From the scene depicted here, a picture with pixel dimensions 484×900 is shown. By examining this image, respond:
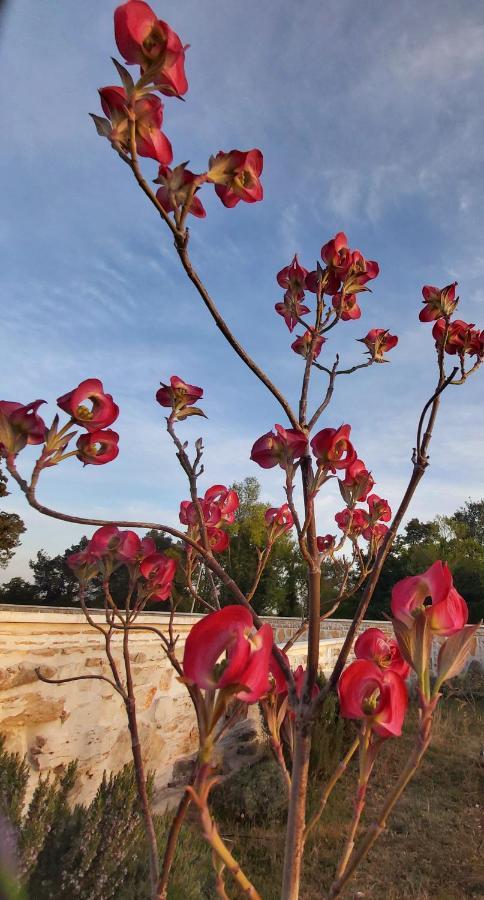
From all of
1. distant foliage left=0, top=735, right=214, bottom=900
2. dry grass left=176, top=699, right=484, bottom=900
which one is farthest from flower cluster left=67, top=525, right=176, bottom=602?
dry grass left=176, top=699, right=484, bottom=900

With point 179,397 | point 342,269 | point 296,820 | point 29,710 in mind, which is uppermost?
point 342,269

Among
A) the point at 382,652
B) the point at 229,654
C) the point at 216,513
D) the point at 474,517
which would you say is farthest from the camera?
the point at 474,517

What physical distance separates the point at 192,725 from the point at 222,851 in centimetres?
413

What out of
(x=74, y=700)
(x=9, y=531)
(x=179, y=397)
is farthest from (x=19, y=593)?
(x=179, y=397)

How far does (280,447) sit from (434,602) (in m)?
0.31

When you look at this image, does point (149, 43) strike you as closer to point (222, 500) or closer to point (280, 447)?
point (280, 447)

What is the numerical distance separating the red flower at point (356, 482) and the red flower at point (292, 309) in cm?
33

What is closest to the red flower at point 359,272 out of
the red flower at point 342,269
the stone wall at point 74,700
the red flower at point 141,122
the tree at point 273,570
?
the red flower at point 342,269

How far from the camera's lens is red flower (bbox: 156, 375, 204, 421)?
105 cm

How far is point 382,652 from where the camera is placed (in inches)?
28.5

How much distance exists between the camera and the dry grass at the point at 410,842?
10.1ft

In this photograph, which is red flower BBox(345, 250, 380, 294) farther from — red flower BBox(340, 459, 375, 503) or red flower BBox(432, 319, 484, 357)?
red flower BBox(340, 459, 375, 503)

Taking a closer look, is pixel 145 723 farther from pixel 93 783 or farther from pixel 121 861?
pixel 121 861

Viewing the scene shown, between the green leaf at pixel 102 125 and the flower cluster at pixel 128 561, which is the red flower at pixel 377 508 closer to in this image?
the flower cluster at pixel 128 561
